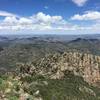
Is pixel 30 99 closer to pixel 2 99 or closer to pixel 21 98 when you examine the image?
pixel 21 98

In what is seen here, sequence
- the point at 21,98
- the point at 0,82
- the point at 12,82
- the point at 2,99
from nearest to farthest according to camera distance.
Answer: the point at 2,99 → the point at 21,98 → the point at 0,82 → the point at 12,82

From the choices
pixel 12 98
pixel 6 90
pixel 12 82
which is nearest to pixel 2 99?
pixel 12 98

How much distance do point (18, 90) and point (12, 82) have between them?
10.7ft

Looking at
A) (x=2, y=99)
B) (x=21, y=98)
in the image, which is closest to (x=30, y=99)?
(x=21, y=98)

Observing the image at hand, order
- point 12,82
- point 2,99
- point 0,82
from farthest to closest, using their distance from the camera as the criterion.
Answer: point 12,82
point 0,82
point 2,99

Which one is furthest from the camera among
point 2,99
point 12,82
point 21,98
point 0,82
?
point 12,82

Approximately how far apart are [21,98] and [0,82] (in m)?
6.66

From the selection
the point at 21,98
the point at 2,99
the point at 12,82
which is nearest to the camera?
the point at 2,99

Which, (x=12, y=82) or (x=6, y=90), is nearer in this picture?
(x=6, y=90)

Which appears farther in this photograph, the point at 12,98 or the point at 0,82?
the point at 0,82

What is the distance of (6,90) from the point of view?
43.0 metres

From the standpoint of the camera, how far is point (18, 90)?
45.4m

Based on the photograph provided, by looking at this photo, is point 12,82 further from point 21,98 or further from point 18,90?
point 21,98

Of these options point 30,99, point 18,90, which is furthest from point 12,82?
point 30,99
